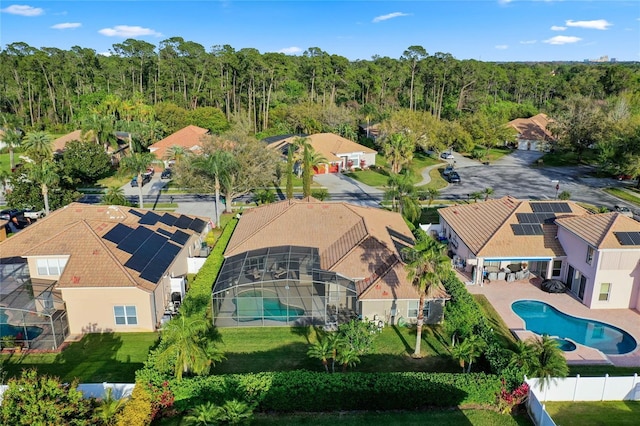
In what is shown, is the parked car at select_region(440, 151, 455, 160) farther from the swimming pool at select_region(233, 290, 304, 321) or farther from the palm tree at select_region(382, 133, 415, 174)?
the swimming pool at select_region(233, 290, 304, 321)

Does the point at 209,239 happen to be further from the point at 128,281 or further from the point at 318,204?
the point at 128,281

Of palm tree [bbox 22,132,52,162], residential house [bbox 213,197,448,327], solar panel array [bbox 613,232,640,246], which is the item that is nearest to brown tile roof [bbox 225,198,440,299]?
residential house [bbox 213,197,448,327]

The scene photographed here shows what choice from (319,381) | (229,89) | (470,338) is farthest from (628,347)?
(229,89)

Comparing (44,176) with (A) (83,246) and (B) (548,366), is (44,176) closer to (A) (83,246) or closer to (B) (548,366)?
(A) (83,246)

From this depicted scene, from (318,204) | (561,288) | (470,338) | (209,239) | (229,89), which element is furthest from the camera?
(229,89)

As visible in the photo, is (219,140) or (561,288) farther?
(219,140)

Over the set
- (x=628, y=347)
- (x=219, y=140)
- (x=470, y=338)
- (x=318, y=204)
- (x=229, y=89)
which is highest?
(x=229, y=89)
